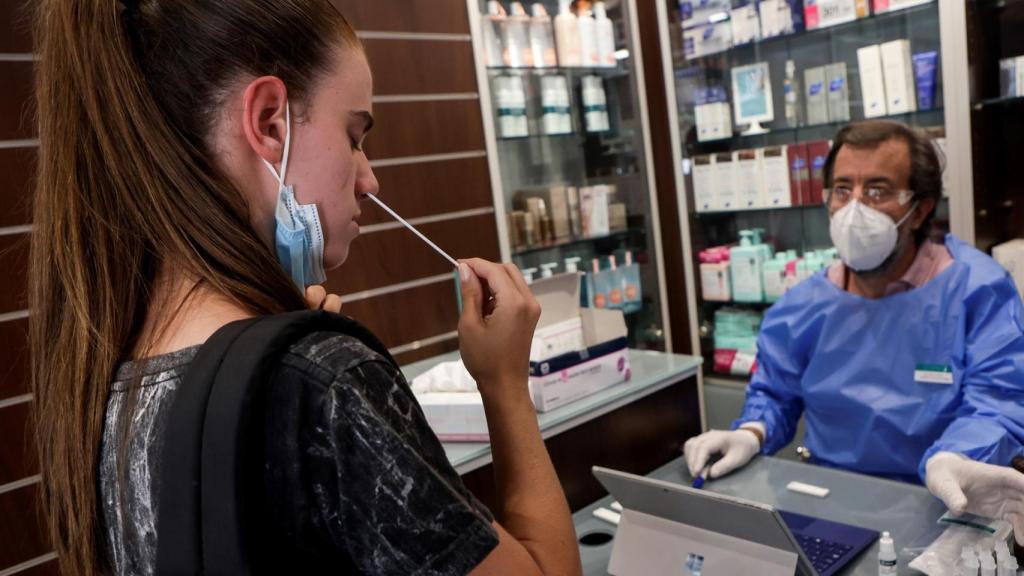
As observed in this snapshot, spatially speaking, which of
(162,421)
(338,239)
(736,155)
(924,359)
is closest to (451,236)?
(736,155)

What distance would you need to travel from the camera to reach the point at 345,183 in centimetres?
83

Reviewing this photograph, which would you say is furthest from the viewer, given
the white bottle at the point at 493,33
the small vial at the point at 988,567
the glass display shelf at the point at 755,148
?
the glass display shelf at the point at 755,148

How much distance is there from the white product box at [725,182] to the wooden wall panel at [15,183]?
2.97 m

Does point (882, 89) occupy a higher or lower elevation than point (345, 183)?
higher

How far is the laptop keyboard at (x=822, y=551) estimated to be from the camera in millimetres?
1374

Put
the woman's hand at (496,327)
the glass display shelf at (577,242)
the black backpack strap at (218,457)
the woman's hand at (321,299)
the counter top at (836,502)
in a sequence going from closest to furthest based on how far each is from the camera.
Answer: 1. the black backpack strap at (218,457)
2. the woman's hand at (496,327)
3. the woman's hand at (321,299)
4. the counter top at (836,502)
5. the glass display shelf at (577,242)

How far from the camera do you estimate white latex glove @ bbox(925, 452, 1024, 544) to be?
1.45m

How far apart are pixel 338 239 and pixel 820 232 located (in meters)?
3.47

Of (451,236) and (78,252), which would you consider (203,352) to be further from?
(451,236)

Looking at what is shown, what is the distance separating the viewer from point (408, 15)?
3053mm

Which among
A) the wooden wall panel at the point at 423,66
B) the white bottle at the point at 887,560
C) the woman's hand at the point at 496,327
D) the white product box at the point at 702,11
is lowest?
the white bottle at the point at 887,560

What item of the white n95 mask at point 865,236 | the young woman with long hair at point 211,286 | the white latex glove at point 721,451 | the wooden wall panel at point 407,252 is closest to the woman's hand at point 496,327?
the young woman with long hair at point 211,286

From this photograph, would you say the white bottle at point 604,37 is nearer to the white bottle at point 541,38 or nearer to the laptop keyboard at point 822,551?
the white bottle at point 541,38

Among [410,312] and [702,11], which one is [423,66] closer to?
[410,312]
